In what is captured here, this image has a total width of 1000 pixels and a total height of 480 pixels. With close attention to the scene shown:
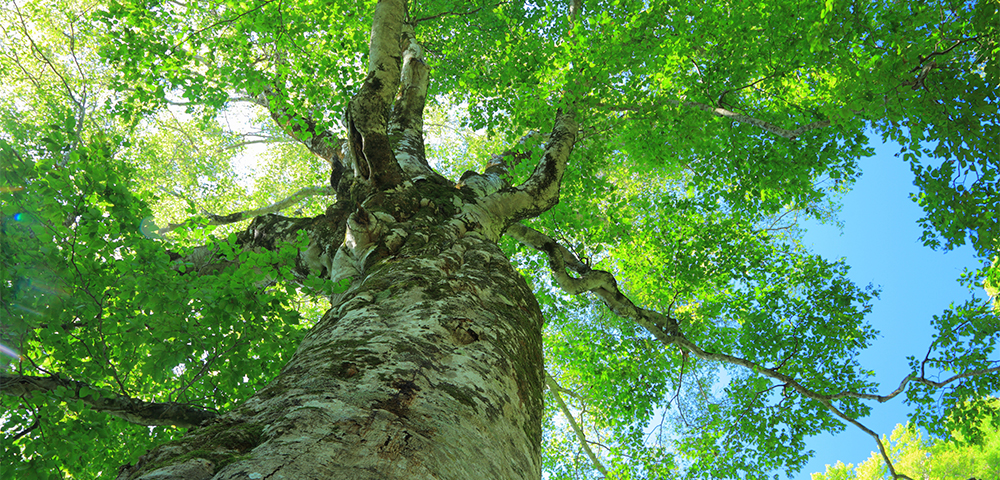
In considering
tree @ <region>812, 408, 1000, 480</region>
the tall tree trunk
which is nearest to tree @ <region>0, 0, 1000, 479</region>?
the tall tree trunk

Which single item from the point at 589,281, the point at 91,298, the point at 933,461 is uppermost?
the point at 933,461

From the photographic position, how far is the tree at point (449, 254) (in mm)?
1715

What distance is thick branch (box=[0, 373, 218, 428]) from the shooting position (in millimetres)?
2643

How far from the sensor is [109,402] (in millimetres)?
2809

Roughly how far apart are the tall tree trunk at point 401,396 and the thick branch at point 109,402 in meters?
1.42

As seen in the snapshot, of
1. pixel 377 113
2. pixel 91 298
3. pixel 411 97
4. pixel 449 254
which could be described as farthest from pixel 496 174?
pixel 91 298

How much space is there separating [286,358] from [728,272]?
24.1 feet

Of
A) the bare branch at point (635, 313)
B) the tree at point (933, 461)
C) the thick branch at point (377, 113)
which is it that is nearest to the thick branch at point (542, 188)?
the bare branch at point (635, 313)

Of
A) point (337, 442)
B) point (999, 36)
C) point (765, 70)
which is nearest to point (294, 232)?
point (337, 442)

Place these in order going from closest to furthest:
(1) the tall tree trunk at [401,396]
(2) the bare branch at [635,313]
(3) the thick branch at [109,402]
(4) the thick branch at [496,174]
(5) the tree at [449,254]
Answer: (1) the tall tree trunk at [401,396] < (5) the tree at [449,254] < (3) the thick branch at [109,402] < (4) the thick branch at [496,174] < (2) the bare branch at [635,313]

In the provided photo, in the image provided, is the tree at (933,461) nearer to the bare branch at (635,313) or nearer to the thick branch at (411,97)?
the bare branch at (635,313)

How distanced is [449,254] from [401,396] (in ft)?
6.07

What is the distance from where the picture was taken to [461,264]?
3197 millimetres

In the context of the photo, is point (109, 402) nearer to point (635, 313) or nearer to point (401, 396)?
point (401, 396)
